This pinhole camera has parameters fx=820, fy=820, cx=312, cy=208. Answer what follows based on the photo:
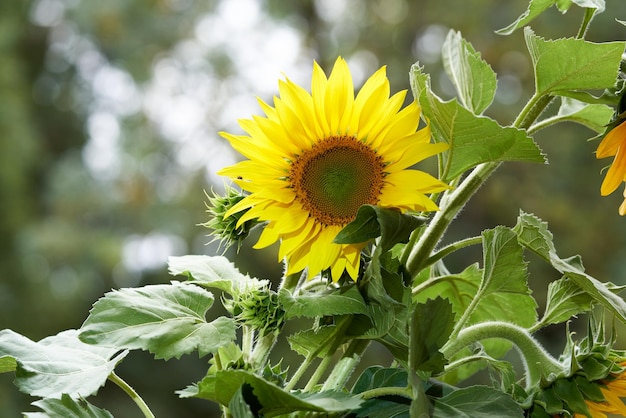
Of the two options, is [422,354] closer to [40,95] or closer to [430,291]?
[430,291]

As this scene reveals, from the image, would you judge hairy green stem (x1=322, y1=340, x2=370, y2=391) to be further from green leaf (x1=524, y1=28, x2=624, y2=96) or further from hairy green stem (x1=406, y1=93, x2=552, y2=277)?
green leaf (x1=524, y1=28, x2=624, y2=96)

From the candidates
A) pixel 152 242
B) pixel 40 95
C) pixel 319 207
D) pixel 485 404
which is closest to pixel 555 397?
pixel 485 404

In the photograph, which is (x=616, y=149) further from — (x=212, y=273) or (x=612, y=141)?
(x=212, y=273)

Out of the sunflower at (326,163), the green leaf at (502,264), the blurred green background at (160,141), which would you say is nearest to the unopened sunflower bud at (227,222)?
the sunflower at (326,163)

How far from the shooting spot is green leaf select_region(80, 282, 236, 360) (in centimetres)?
35

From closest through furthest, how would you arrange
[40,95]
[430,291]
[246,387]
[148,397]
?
[246,387] → [430,291] → [148,397] → [40,95]

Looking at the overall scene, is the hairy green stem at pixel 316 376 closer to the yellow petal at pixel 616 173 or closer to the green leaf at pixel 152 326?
the green leaf at pixel 152 326

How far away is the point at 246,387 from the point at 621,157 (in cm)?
21

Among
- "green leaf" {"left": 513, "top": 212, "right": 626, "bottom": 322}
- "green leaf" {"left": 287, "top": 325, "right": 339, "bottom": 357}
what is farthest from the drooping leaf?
"green leaf" {"left": 513, "top": 212, "right": 626, "bottom": 322}

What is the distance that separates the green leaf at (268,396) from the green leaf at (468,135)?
0.40 feet

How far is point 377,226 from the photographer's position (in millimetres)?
343

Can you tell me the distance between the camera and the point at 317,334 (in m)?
0.37

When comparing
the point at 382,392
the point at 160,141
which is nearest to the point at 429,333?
the point at 382,392

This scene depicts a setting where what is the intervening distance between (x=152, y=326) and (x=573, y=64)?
0.75 ft
